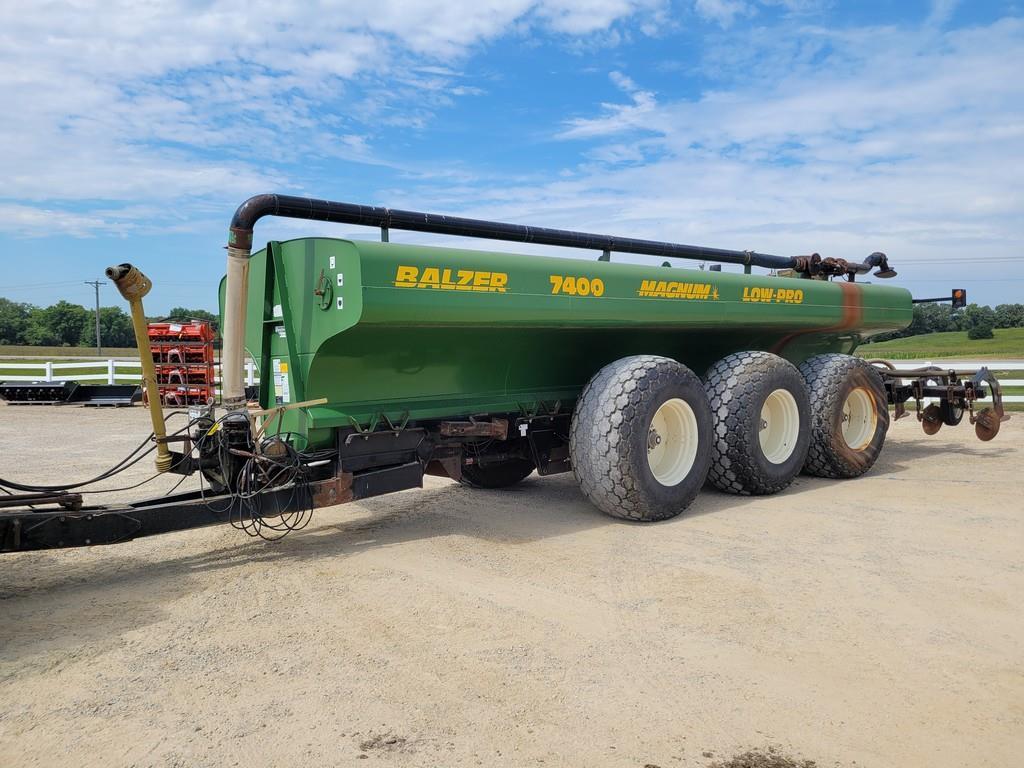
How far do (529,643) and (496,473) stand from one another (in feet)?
12.4

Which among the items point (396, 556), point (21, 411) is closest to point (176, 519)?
point (396, 556)

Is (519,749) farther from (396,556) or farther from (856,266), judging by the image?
(856,266)

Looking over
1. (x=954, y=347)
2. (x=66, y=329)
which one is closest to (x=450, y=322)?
(x=954, y=347)

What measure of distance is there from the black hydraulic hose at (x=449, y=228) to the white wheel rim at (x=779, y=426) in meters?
1.57

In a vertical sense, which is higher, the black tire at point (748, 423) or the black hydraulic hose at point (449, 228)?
the black hydraulic hose at point (449, 228)

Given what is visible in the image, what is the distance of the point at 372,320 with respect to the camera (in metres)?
4.87

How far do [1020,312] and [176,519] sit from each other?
46.5 meters

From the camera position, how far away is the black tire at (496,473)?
746 cm

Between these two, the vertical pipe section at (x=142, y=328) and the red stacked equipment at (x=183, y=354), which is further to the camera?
the red stacked equipment at (x=183, y=354)

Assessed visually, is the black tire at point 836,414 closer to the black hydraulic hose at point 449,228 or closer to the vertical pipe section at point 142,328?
the black hydraulic hose at point 449,228

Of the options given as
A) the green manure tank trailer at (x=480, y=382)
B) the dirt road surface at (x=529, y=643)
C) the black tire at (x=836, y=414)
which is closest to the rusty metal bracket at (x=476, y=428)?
the green manure tank trailer at (x=480, y=382)

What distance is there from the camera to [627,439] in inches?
229

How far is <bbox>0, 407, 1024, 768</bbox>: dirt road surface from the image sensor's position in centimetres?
289

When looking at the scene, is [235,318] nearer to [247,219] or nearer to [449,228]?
[247,219]
